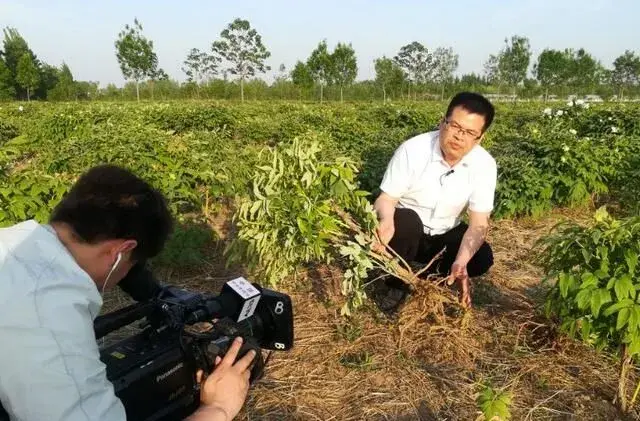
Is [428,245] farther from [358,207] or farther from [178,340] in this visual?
[178,340]

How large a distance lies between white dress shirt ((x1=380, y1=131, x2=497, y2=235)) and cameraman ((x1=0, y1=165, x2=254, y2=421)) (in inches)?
72.9

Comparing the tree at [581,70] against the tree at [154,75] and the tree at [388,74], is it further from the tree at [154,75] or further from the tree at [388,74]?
the tree at [154,75]

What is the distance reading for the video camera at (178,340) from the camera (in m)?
1.29

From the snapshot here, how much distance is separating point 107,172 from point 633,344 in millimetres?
1903

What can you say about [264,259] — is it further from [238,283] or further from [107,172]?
[107,172]

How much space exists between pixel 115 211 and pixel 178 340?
15.6 inches

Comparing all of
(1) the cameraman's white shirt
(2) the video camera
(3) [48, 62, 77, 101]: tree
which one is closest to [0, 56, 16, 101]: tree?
(3) [48, 62, 77, 101]: tree

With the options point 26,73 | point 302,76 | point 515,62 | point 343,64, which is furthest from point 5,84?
point 515,62

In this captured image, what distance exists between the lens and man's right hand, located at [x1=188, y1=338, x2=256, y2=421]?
4.66 ft

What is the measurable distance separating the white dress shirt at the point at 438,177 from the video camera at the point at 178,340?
57.1 inches

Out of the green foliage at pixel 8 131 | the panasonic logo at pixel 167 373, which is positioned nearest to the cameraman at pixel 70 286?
the panasonic logo at pixel 167 373

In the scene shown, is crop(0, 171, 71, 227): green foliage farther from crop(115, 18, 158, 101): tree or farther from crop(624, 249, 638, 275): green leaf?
crop(115, 18, 158, 101): tree

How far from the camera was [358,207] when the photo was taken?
268cm

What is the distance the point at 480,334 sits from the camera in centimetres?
287
